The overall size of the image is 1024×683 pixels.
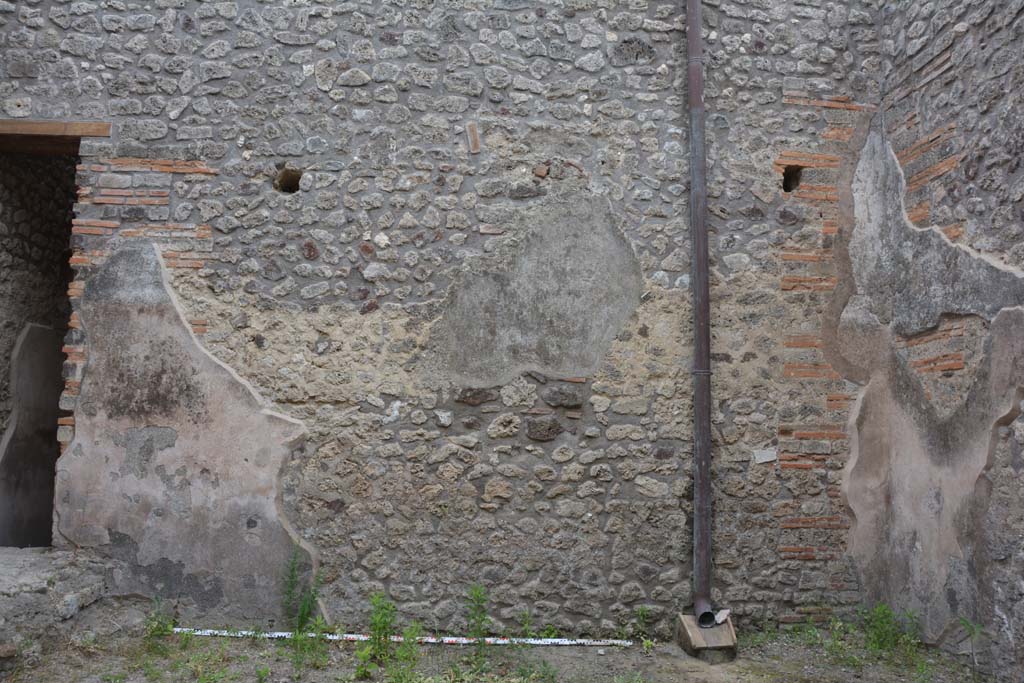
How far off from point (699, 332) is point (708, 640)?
165 cm

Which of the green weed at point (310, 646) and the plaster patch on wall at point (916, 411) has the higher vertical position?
the plaster patch on wall at point (916, 411)

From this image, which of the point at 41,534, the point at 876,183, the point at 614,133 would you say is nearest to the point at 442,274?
the point at 614,133

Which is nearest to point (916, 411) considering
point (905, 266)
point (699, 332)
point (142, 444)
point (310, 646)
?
point (905, 266)

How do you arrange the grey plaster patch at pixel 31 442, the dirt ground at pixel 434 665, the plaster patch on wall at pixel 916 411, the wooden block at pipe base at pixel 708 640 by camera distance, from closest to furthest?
the dirt ground at pixel 434 665 < the plaster patch on wall at pixel 916 411 < the wooden block at pipe base at pixel 708 640 < the grey plaster patch at pixel 31 442

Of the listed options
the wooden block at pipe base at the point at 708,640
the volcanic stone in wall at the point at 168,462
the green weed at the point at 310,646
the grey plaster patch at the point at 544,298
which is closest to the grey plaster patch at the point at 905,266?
the grey plaster patch at the point at 544,298

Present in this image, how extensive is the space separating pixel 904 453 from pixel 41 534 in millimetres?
5419

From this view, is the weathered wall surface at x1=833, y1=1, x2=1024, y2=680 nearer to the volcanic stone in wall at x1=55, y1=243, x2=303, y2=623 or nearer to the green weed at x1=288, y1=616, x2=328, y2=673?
the green weed at x1=288, y1=616, x2=328, y2=673

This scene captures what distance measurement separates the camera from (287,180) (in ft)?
14.9

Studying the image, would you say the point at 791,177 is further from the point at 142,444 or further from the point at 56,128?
the point at 56,128

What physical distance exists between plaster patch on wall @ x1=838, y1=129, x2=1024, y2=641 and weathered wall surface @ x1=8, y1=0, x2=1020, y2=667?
5 cm

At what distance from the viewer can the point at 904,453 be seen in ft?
14.5

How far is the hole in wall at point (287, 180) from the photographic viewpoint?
449cm

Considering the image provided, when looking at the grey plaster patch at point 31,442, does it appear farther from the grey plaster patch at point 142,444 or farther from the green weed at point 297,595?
the green weed at point 297,595

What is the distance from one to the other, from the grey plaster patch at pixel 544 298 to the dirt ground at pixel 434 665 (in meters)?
1.48
